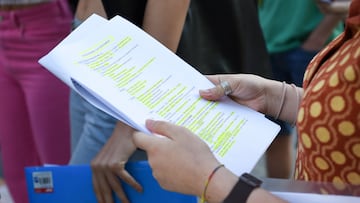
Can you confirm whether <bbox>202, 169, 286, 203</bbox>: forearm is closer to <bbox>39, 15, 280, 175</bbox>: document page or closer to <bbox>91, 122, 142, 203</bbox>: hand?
<bbox>39, 15, 280, 175</bbox>: document page

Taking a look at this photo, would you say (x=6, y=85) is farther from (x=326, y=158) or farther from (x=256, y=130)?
(x=326, y=158)

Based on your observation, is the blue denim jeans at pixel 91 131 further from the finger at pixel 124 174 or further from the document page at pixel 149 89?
the document page at pixel 149 89

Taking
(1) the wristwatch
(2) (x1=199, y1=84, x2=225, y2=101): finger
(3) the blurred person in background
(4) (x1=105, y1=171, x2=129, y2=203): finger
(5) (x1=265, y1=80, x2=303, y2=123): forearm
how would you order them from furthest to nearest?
(3) the blurred person in background → (4) (x1=105, y1=171, x2=129, y2=203): finger → (5) (x1=265, y1=80, x2=303, y2=123): forearm → (2) (x1=199, y1=84, x2=225, y2=101): finger → (1) the wristwatch

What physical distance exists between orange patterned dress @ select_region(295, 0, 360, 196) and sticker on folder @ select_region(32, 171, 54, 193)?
503 mm

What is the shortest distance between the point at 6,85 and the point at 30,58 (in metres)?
0.14

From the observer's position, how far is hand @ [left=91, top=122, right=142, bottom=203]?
1.36 metres

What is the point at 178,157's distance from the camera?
98 centimetres

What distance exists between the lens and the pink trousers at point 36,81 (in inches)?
74.1

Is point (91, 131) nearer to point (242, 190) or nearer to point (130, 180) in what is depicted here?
point (130, 180)

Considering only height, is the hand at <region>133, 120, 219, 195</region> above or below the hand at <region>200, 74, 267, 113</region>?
above

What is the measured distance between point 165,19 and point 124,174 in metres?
0.34

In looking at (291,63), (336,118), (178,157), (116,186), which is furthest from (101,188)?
(291,63)

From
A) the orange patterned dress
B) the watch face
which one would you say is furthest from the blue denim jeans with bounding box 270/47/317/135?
the watch face

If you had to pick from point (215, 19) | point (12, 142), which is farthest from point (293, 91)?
point (12, 142)
